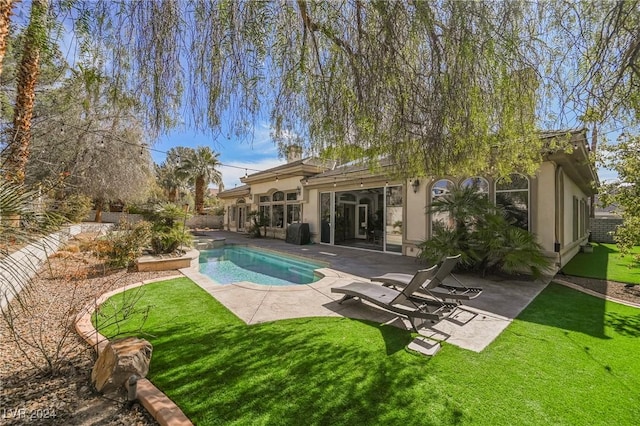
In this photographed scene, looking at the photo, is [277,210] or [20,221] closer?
[20,221]

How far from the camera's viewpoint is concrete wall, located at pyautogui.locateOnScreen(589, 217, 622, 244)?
74.5ft

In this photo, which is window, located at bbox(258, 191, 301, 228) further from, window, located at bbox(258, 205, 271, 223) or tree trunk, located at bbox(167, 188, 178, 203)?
tree trunk, located at bbox(167, 188, 178, 203)

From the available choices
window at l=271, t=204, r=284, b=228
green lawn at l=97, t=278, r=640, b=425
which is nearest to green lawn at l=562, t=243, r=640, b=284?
green lawn at l=97, t=278, r=640, b=425

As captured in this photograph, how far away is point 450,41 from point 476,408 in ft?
14.9

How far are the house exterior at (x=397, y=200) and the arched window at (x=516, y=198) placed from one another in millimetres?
31

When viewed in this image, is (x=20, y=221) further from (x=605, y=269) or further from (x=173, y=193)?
(x=173, y=193)

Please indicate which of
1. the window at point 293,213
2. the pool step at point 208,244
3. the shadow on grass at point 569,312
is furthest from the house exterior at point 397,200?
the pool step at point 208,244

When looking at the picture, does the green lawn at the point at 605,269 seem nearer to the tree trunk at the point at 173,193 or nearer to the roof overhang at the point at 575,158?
the roof overhang at the point at 575,158

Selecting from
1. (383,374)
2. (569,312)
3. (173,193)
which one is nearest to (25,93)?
(383,374)

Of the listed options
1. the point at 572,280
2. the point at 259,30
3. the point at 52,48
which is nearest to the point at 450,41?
the point at 259,30

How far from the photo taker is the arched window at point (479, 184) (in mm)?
11281

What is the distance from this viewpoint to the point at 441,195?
40.7ft

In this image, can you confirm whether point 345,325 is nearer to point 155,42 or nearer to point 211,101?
point 211,101

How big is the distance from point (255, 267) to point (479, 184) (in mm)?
10000
